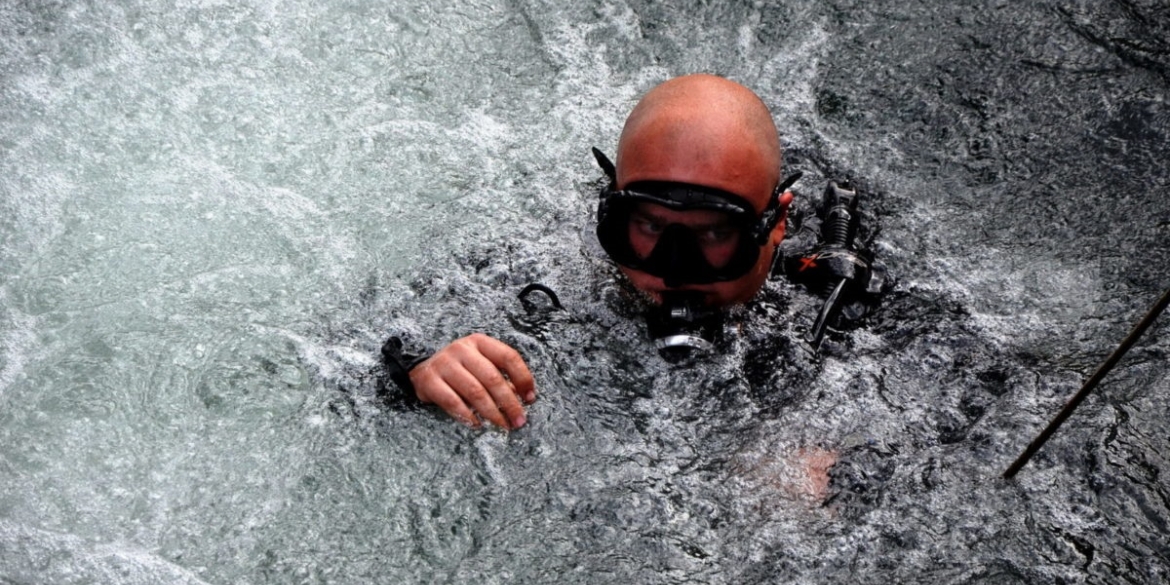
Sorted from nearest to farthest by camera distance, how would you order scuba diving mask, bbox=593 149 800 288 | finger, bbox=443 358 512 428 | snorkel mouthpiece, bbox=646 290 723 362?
finger, bbox=443 358 512 428 < scuba diving mask, bbox=593 149 800 288 < snorkel mouthpiece, bbox=646 290 723 362

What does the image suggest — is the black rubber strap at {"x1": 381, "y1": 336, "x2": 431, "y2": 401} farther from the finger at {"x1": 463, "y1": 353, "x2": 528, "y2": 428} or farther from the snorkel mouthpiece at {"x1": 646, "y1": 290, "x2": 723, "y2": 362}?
the snorkel mouthpiece at {"x1": 646, "y1": 290, "x2": 723, "y2": 362}

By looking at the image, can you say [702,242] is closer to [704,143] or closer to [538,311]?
[704,143]

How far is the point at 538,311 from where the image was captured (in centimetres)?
352

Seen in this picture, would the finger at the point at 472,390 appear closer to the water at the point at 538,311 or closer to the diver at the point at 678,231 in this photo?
the diver at the point at 678,231

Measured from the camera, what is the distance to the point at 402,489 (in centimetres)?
305

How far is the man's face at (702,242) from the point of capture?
3082 mm

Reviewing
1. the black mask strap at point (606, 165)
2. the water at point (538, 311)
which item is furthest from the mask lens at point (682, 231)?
the water at point (538, 311)

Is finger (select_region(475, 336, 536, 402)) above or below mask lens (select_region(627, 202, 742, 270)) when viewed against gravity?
below

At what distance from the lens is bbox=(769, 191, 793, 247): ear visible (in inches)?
129

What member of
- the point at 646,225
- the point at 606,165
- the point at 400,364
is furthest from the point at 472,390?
the point at 606,165

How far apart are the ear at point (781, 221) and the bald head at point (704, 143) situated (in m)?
0.06

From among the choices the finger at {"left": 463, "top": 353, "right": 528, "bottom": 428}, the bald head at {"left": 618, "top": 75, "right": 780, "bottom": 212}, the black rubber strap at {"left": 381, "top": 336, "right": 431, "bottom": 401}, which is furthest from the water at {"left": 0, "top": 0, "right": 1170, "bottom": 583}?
the bald head at {"left": 618, "top": 75, "right": 780, "bottom": 212}

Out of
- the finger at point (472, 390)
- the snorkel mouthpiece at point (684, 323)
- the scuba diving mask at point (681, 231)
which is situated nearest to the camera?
the finger at point (472, 390)

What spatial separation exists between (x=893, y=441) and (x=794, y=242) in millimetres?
874
